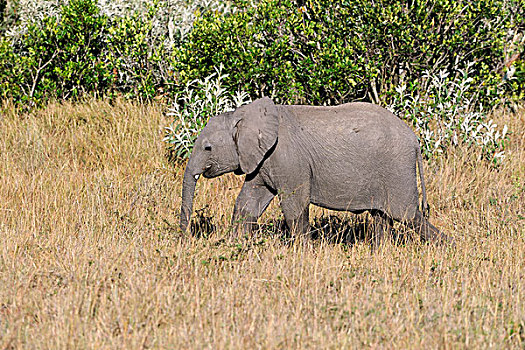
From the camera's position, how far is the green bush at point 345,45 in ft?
26.7

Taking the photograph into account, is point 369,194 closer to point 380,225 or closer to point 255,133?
point 380,225

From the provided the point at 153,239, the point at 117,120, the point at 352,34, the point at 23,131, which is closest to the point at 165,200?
the point at 153,239

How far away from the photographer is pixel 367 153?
543 cm

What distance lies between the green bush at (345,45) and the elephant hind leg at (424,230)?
2866 millimetres

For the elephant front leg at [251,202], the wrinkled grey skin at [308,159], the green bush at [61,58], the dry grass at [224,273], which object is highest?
the green bush at [61,58]

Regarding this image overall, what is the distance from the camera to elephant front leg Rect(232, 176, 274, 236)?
5.56m

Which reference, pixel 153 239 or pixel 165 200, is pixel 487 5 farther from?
pixel 153 239

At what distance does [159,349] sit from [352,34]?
5.57 m

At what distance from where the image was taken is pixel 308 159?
5.47 metres

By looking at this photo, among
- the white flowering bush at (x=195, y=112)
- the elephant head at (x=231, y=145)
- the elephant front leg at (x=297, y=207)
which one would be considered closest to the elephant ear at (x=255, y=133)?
the elephant head at (x=231, y=145)

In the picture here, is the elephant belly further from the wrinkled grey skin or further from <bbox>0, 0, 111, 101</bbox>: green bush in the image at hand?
<bbox>0, 0, 111, 101</bbox>: green bush

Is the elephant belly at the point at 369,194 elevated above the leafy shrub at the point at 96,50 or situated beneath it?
situated beneath

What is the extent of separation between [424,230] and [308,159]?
116 centimetres

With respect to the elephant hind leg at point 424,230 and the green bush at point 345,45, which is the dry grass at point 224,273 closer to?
the elephant hind leg at point 424,230
